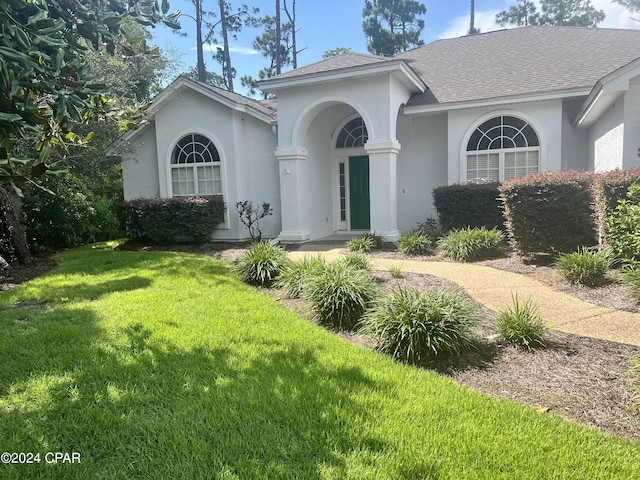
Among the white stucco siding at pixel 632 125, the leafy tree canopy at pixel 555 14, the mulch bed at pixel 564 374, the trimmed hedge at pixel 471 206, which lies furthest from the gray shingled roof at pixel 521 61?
the leafy tree canopy at pixel 555 14

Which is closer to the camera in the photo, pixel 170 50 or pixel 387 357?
pixel 387 357

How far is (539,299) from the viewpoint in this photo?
5.73 m

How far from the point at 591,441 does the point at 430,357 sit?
159 centimetres

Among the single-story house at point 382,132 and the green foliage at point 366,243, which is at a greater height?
the single-story house at point 382,132

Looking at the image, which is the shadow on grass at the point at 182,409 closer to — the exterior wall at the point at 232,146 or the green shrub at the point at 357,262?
the green shrub at the point at 357,262

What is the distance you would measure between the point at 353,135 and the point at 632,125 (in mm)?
7654

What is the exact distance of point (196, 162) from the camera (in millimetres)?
13422

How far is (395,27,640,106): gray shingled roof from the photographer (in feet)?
37.1

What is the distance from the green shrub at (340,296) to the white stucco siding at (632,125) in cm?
629

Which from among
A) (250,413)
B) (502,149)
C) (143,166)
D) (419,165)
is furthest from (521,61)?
(250,413)

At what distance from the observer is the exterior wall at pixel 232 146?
12.8 metres

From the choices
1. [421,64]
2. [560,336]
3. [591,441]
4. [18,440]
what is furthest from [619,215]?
[421,64]

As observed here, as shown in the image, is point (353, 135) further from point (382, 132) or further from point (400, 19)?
point (400, 19)

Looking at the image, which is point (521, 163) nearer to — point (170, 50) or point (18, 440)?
point (18, 440)
